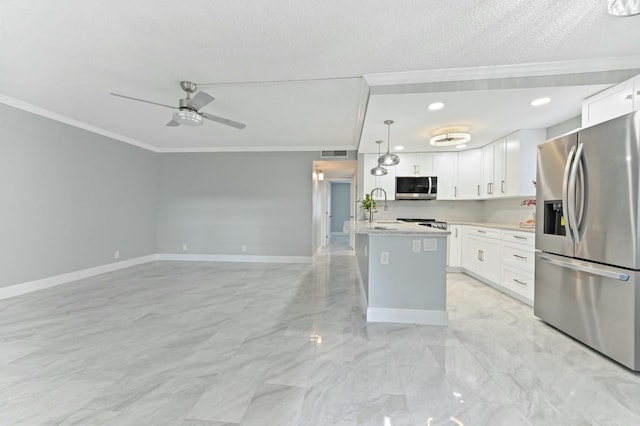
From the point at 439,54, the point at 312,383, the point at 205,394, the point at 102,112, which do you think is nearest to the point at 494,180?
the point at 439,54

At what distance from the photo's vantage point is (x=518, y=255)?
10.8 feet

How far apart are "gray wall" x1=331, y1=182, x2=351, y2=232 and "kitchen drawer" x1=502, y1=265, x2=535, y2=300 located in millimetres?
8422

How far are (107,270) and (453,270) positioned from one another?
20.8ft

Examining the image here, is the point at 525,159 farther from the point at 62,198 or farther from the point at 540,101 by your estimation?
the point at 62,198

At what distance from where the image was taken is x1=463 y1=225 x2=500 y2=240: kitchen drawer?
3.75 m

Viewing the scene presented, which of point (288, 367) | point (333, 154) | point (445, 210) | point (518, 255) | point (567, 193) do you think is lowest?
point (288, 367)

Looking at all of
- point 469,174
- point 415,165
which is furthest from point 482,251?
point 415,165

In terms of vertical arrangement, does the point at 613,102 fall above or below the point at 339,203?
above

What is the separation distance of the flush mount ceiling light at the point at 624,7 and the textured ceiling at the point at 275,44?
0.94 feet

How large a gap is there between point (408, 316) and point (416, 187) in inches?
118

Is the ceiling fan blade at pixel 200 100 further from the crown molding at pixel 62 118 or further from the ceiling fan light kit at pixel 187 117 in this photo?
the crown molding at pixel 62 118

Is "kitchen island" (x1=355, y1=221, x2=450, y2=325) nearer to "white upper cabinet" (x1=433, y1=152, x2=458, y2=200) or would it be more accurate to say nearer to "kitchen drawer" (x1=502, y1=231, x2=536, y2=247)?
"kitchen drawer" (x1=502, y1=231, x2=536, y2=247)

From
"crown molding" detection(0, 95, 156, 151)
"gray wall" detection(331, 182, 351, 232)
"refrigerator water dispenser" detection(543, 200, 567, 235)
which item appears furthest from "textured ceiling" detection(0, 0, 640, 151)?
"gray wall" detection(331, 182, 351, 232)

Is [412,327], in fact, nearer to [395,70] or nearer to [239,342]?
[239,342]
